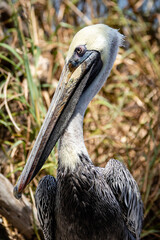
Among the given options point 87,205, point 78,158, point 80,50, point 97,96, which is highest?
point 80,50

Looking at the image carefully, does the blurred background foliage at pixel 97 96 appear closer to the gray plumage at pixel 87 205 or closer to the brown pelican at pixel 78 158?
the gray plumage at pixel 87 205

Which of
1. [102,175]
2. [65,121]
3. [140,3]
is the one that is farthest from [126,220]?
[140,3]

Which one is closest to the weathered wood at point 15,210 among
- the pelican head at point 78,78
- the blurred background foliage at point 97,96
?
the blurred background foliage at point 97,96

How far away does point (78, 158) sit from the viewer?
196 centimetres

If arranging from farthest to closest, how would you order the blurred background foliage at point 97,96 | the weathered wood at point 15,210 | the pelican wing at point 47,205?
1. the blurred background foliage at point 97,96
2. the weathered wood at point 15,210
3. the pelican wing at point 47,205

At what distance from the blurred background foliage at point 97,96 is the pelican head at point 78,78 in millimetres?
805

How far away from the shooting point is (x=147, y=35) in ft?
17.3

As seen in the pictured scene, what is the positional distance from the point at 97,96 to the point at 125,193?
164 cm

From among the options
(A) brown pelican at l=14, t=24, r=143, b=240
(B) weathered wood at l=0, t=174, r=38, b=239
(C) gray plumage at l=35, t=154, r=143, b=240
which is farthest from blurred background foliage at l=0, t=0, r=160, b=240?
(A) brown pelican at l=14, t=24, r=143, b=240

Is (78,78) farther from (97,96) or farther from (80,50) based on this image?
(97,96)

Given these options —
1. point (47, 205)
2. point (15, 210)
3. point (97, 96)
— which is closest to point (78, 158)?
point (47, 205)

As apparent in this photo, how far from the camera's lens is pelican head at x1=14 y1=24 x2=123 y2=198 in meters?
1.97

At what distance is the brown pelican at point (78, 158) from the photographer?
1954 millimetres

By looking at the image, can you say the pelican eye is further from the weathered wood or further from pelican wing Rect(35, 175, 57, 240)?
the weathered wood
